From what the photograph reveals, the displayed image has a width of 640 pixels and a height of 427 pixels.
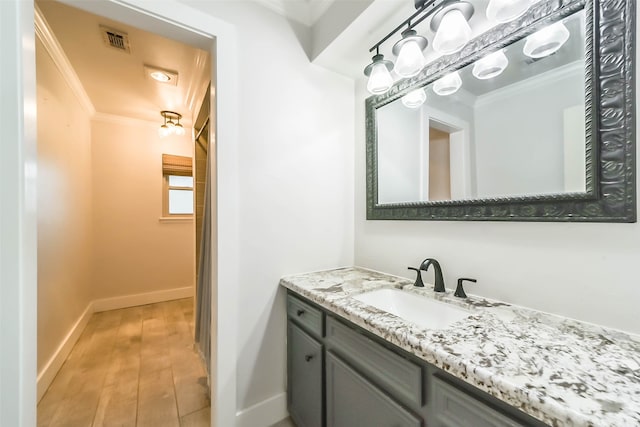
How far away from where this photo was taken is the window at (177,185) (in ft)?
11.6

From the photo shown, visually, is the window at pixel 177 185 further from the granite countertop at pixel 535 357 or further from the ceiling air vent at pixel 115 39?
the granite countertop at pixel 535 357

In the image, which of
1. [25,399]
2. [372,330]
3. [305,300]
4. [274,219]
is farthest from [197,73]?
[372,330]

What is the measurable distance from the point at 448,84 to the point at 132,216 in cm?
390

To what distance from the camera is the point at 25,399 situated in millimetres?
838

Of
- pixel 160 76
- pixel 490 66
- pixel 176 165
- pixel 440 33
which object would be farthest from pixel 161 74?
pixel 490 66

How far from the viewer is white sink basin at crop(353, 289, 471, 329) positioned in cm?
104

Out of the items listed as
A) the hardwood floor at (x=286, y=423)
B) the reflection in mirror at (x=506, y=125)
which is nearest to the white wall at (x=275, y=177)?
the hardwood floor at (x=286, y=423)

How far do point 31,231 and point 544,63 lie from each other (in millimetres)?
2060

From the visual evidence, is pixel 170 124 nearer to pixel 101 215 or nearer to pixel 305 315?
pixel 101 215

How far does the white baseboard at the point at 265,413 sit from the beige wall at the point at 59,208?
1.51 metres

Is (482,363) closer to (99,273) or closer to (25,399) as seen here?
(25,399)

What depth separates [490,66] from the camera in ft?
3.48

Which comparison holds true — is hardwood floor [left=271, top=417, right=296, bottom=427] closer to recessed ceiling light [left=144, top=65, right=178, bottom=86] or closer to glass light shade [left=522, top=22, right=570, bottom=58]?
glass light shade [left=522, top=22, right=570, bottom=58]

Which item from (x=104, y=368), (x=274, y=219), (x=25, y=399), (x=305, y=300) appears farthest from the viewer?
(x=104, y=368)
